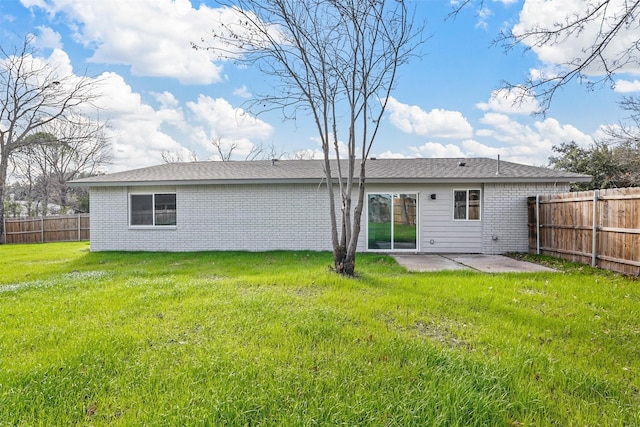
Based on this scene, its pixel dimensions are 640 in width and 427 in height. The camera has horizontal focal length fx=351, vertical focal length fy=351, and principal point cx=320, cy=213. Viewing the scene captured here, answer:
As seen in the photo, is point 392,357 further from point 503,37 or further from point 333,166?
point 333,166

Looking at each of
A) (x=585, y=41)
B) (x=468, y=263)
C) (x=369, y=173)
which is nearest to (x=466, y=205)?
(x=468, y=263)

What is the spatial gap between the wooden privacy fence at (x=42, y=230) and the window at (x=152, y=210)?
898 centimetres

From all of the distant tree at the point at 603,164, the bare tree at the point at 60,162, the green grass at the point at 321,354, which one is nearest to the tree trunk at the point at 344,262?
the green grass at the point at 321,354

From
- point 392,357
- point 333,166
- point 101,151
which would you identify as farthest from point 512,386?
point 101,151

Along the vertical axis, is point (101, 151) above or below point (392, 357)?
above

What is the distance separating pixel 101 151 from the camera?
1126 inches

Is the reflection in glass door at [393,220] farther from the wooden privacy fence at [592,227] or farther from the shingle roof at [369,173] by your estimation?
the wooden privacy fence at [592,227]

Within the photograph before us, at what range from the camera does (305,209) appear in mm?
11516

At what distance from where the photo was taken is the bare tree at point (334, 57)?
7074 millimetres

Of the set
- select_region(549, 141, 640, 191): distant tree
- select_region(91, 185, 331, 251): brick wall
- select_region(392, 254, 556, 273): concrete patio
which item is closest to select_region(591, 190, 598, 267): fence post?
select_region(392, 254, 556, 273): concrete patio

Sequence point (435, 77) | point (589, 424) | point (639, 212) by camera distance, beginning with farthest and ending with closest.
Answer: point (435, 77)
point (639, 212)
point (589, 424)

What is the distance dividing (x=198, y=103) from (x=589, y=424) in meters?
17.8

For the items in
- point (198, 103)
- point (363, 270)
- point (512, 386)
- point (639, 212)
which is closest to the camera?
point (512, 386)

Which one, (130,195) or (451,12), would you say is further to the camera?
(130,195)
